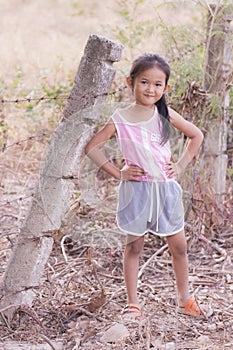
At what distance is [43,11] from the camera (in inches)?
643

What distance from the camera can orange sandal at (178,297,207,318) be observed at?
328 centimetres

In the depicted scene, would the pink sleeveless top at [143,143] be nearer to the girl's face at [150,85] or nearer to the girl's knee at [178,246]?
the girl's face at [150,85]

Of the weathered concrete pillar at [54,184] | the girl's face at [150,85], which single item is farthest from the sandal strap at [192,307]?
the girl's face at [150,85]

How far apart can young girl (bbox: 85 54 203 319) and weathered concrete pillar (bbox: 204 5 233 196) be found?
45.8 inches

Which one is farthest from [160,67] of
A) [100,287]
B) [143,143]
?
[100,287]

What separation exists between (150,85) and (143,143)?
10.9 inches

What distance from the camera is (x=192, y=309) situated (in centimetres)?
330

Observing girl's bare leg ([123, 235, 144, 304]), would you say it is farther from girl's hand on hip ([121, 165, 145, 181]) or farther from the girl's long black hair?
the girl's long black hair

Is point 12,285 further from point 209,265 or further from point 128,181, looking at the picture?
point 209,265

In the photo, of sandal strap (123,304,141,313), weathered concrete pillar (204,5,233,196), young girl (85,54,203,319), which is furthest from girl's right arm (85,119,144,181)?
weathered concrete pillar (204,5,233,196)

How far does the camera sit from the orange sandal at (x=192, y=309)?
129 inches

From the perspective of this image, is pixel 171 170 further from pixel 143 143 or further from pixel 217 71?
pixel 217 71

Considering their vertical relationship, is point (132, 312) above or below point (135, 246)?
below

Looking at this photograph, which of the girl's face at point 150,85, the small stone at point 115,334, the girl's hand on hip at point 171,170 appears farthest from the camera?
the girl's hand on hip at point 171,170
